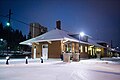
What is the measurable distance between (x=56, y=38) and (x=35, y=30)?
39.7ft

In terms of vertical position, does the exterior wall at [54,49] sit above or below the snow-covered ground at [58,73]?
above

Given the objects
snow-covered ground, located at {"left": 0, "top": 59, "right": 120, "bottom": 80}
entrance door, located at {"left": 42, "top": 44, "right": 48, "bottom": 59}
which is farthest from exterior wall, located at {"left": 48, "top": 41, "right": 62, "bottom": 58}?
snow-covered ground, located at {"left": 0, "top": 59, "right": 120, "bottom": 80}

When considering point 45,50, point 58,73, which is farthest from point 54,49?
point 58,73

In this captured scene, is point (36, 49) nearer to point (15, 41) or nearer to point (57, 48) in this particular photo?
point (57, 48)

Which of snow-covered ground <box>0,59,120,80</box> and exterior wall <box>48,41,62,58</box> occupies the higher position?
exterior wall <box>48,41,62,58</box>

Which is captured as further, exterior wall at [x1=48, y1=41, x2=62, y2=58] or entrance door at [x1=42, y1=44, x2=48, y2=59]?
entrance door at [x1=42, y1=44, x2=48, y2=59]

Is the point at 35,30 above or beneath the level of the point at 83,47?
above

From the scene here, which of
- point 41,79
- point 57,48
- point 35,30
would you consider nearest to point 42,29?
point 35,30

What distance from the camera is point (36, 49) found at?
3269 centimetres

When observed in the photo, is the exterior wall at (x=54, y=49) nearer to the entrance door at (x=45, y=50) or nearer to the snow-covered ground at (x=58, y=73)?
the entrance door at (x=45, y=50)

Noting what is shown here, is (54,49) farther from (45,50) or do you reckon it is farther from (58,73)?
(58,73)

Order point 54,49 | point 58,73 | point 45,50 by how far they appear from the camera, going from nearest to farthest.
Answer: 1. point 58,73
2. point 54,49
3. point 45,50

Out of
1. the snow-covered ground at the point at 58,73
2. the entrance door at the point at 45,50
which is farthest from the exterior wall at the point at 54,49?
the snow-covered ground at the point at 58,73

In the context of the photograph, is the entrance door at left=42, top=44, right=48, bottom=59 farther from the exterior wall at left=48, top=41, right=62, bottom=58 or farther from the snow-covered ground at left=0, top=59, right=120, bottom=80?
the snow-covered ground at left=0, top=59, right=120, bottom=80
